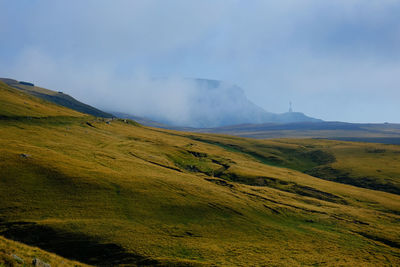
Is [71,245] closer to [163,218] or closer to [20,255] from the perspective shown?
[20,255]

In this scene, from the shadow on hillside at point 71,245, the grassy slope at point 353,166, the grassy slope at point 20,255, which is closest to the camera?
the grassy slope at point 20,255

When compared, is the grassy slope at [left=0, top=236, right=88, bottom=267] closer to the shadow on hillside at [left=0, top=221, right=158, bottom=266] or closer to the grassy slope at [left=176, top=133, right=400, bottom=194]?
the shadow on hillside at [left=0, top=221, right=158, bottom=266]

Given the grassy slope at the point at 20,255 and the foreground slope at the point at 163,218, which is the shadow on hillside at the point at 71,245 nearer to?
the foreground slope at the point at 163,218

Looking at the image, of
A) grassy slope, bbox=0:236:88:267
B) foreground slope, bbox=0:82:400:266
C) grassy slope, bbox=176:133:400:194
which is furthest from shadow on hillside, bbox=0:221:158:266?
grassy slope, bbox=176:133:400:194

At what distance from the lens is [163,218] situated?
53.5 m

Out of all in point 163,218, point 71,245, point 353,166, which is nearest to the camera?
point 71,245

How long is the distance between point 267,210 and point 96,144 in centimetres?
7492

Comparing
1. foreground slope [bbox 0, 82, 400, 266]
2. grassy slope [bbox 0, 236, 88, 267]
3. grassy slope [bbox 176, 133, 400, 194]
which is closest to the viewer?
grassy slope [bbox 0, 236, 88, 267]

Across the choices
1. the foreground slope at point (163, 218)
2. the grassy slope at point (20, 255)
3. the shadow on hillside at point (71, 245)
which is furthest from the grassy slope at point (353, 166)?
the grassy slope at point (20, 255)

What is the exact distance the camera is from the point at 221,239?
1971 inches

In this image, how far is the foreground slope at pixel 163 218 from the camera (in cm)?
4238

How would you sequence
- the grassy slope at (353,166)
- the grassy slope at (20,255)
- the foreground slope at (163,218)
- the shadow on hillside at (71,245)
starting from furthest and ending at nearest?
the grassy slope at (353,166), the foreground slope at (163,218), the shadow on hillside at (71,245), the grassy slope at (20,255)

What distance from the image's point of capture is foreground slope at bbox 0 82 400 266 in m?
42.4

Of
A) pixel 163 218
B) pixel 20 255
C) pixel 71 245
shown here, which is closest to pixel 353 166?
pixel 163 218
